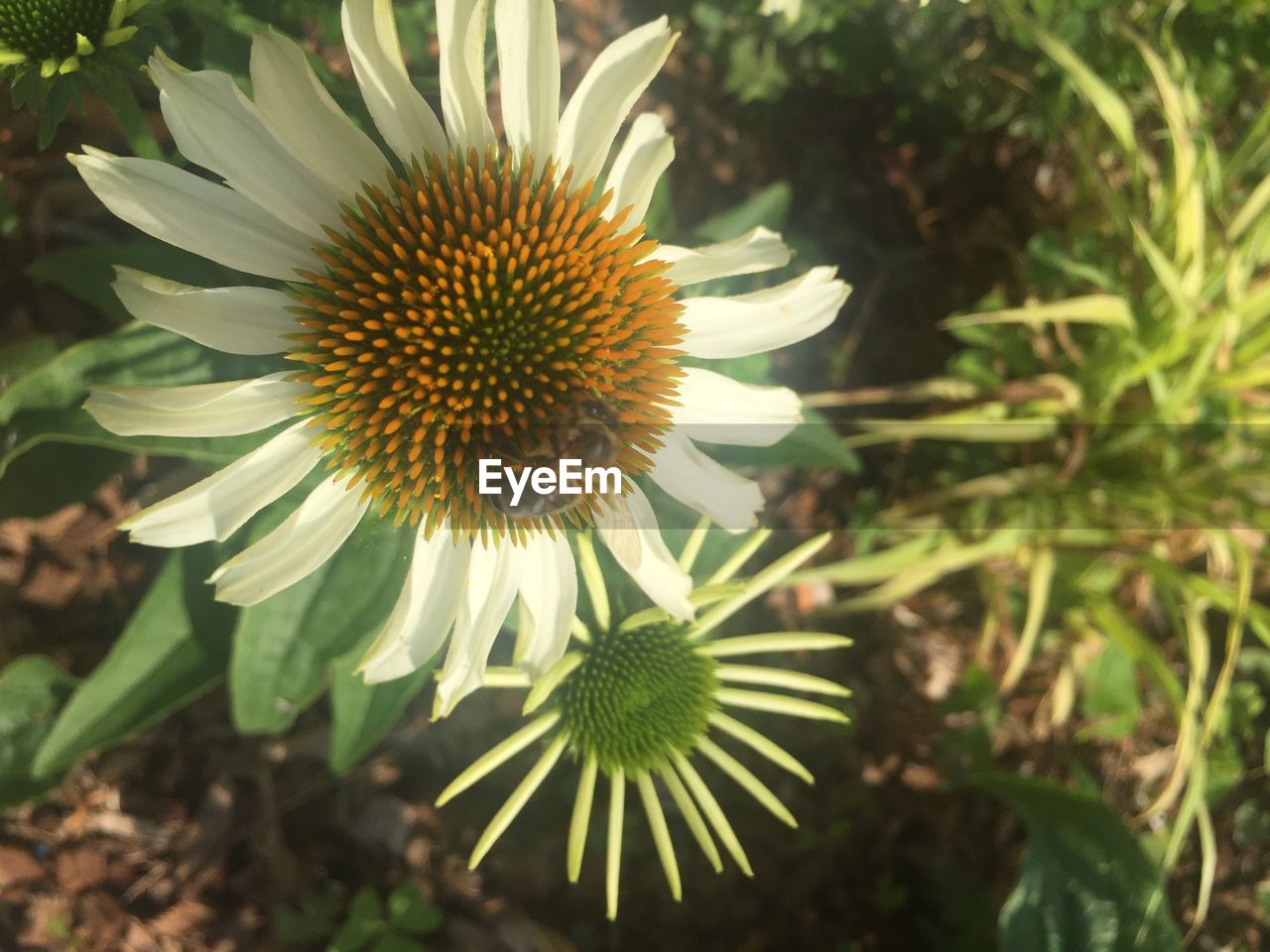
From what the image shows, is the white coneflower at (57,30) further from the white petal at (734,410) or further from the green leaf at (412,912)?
the green leaf at (412,912)

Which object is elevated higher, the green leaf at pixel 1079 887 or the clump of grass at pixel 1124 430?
the clump of grass at pixel 1124 430

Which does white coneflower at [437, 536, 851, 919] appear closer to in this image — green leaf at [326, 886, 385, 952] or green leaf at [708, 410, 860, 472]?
green leaf at [708, 410, 860, 472]

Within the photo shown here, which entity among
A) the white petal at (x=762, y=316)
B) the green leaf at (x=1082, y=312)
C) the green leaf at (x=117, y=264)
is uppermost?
the green leaf at (x=117, y=264)

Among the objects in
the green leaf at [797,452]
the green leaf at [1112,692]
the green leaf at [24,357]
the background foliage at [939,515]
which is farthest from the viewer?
the green leaf at [1112,692]

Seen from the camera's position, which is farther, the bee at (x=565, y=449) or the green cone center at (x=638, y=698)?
the green cone center at (x=638, y=698)

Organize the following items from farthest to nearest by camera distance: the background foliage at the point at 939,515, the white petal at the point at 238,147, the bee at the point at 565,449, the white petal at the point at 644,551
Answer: the background foliage at the point at 939,515 < the white petal at the point at 644,551 < the bee at the point at 565,449 < the white petal at the point at 238,147

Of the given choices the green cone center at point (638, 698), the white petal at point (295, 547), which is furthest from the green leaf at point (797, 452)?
the white petal at point (295, 547)

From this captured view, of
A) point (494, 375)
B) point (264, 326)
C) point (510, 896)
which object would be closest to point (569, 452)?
point (494, 375)

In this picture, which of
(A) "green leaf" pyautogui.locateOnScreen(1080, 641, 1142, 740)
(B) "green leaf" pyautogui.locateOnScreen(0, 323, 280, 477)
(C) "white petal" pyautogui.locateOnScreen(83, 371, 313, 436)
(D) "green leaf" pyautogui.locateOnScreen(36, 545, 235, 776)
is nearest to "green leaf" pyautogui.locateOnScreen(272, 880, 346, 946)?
(D) "green leaf" pyautogui.locateOnScreen(36, 545, 235, 776)
